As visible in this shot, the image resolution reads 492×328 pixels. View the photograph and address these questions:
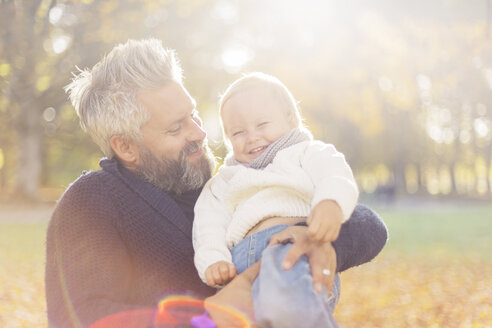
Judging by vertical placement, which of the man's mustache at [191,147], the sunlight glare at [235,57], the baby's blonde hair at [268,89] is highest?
the baby's blonde hair at [268,89]

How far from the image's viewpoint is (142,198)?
2732 millimetres

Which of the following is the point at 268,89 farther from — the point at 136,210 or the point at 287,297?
the point at 287,297

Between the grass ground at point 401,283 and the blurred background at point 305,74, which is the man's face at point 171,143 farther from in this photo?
the grass ground at point 401,283

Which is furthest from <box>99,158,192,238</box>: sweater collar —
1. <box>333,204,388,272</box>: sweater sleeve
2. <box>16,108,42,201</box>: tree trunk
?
<box>16,108,42,201</box>: tree trunk

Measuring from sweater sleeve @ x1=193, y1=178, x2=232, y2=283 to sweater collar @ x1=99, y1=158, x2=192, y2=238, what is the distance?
0.08 meters

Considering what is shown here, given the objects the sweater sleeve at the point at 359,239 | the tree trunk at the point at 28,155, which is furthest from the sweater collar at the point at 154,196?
the tree trunk at the point at 28,155

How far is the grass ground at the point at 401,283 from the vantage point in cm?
774

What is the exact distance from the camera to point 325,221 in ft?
7.14

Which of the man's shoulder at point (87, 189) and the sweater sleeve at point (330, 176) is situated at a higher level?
the man's shoulder at point (87, 189)

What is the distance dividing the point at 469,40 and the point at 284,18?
A: 10.8m

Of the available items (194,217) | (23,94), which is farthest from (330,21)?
(194,217)

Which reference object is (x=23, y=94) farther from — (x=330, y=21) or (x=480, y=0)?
(x=480, y=0)

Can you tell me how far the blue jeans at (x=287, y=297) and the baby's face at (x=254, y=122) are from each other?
3.17 feet

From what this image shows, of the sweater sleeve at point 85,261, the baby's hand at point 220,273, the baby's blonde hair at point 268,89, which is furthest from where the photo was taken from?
the baby's blonde hair at point 268,89
